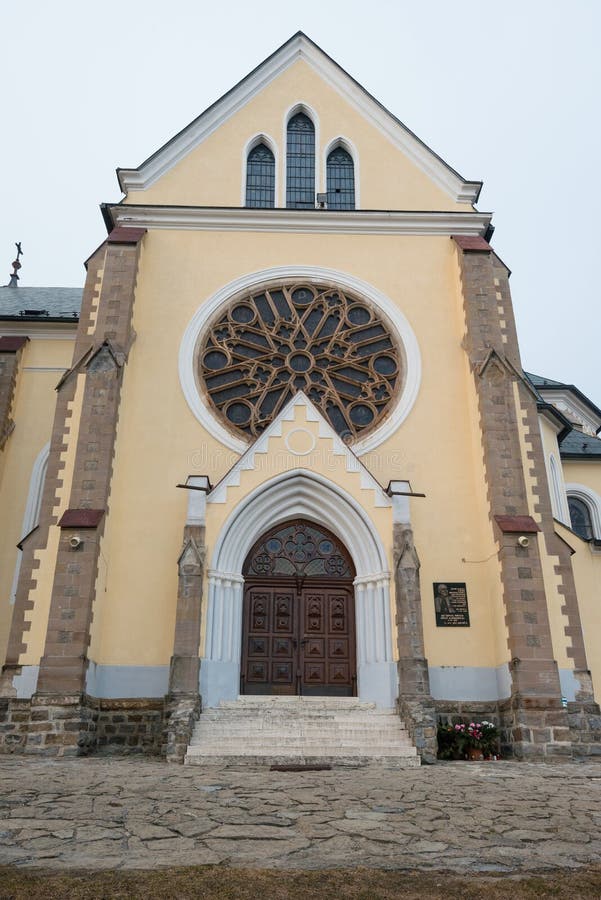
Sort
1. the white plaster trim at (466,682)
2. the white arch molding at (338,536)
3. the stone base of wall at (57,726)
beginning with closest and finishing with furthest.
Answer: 1. the stone base of wall at (57,726)
2. the white arch molding at (338,536)
3. the white plaster trim at (466,682)

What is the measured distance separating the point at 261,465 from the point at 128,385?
144 inches

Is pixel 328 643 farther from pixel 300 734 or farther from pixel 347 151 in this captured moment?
pixel 347 151

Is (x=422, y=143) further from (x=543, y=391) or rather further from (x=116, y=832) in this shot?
(x=116, y=832)

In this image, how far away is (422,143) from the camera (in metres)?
19.3

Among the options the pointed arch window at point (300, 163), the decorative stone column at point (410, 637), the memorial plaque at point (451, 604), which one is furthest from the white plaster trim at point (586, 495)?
the pointed arch window at point (300, 163)

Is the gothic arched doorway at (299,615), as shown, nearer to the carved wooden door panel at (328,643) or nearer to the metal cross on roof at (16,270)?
the carved wooden door panel at (328,643)

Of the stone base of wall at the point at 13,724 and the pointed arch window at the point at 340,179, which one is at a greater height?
the pointed arch window at the point at 340,179

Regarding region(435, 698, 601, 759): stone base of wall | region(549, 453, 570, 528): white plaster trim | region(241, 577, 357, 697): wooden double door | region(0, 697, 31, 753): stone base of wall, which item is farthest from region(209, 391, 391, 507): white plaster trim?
region(549, 453, 570, 528): white plaster trim

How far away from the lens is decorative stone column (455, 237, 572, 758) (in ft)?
41.5

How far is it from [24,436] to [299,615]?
9.02m

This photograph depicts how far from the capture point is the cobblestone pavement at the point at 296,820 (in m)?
4.66

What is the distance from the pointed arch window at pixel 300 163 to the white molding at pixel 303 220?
1037 millimetres

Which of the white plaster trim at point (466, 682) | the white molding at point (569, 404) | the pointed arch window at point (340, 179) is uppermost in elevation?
the pointed arch window at point (340, 179)

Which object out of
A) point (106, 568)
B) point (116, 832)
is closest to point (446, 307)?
point (106, 568)
